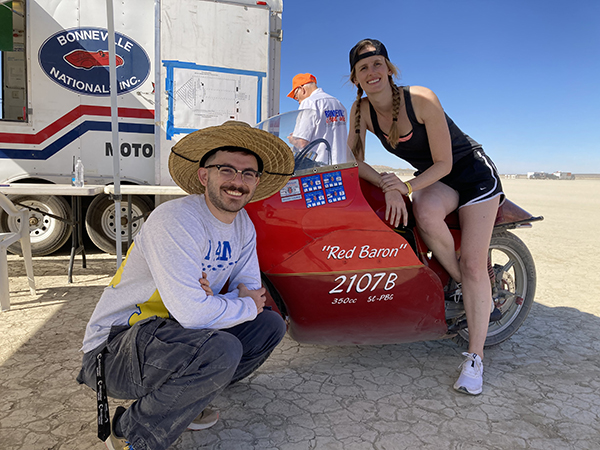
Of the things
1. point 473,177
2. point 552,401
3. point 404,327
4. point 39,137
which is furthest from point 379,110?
point 39,137

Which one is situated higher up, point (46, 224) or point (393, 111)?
point (393, 111)

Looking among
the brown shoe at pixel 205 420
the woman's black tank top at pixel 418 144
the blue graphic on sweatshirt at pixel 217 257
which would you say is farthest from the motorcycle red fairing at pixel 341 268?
A: the brown shoe at pixel 205 420

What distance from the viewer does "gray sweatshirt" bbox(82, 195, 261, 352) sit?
1.58 m

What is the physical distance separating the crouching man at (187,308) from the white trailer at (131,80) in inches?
142

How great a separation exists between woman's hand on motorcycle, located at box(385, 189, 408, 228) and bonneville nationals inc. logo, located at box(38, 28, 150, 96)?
4.18m

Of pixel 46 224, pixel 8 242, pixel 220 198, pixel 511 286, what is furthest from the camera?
pixel 46 224

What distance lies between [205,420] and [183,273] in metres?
0.81

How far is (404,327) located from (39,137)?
4873 mm

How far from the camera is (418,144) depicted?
8.04 feet

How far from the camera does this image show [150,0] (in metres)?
5.16

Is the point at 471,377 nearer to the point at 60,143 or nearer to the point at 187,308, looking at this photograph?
the point at 187,308

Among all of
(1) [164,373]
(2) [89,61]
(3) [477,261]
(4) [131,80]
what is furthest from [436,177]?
(2) [89,61]

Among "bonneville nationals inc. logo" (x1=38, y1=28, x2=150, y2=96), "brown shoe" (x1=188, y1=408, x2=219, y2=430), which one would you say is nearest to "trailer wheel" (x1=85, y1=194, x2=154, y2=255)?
"bonneville nationals inc. logo" (x1=38, y1=28, x2=150, y2=96)

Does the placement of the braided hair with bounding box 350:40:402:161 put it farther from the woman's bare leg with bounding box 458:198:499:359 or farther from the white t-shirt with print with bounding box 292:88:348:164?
the woman's bare leg with bounding box 458:198:499:359
